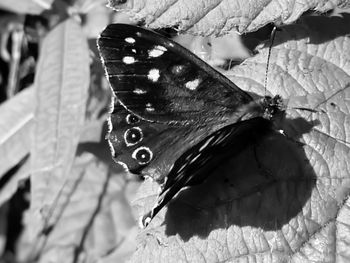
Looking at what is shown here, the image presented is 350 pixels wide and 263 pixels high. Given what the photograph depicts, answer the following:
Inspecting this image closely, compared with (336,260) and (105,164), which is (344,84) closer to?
(336,260)

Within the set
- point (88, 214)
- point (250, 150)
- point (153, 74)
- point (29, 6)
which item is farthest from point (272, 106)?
point (29, 6)

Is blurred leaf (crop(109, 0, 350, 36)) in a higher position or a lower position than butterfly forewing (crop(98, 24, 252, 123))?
higher

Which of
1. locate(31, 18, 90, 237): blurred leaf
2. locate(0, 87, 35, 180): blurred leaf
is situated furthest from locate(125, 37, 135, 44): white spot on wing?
locate(0, 87, 35, 180): blurred leaf

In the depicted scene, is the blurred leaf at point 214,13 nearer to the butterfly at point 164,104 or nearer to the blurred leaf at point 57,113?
the butterfly at point 164,104

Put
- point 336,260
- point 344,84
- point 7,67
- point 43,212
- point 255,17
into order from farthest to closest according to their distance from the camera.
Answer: point 7,67 → point 43,212 → point 344,84 → point 255,17 → point 336,260

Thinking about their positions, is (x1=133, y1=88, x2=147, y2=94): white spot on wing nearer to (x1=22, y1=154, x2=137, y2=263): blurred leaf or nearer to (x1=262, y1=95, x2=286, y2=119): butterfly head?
(x1=262, y1=95, x2=286, y2=119): butterfly head

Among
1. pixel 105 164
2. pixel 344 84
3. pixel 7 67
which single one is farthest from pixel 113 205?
pixel 344 84

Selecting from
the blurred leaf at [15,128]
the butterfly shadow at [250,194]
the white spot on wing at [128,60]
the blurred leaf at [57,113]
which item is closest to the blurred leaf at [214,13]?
the white spot on wing at [128,60]
